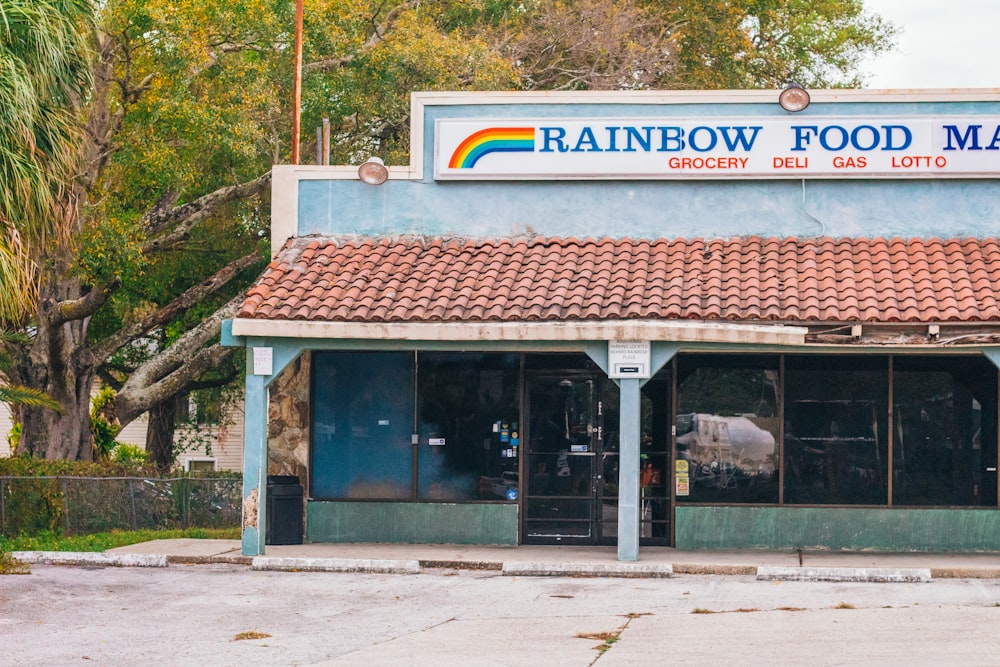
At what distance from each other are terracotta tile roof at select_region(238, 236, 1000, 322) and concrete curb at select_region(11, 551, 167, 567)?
10.3ft

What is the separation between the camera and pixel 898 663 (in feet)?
32.9

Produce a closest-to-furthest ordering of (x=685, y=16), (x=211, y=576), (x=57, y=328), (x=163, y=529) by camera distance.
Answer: (x=211, y=576) → (x=163, y=529) → (x=57, y=328) → (x=685, y=16)

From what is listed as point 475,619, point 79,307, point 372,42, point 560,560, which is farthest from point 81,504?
point 372,42

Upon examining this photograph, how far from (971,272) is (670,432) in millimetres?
4217

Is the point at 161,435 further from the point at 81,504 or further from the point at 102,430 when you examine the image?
the point at 81,504

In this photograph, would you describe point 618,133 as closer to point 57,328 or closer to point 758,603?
point 758,603

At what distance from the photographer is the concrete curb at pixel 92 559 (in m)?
17.1

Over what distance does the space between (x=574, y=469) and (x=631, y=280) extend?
2690 mm

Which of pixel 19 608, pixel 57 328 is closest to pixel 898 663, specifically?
pixel 19 608

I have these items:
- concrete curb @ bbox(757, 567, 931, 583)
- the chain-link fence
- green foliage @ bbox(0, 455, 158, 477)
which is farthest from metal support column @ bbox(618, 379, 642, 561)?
green foliage @ bbox(0, 455, 158, 477)

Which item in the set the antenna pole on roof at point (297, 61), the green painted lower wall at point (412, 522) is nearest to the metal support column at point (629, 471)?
the green painted lower wall at point (412, 522)

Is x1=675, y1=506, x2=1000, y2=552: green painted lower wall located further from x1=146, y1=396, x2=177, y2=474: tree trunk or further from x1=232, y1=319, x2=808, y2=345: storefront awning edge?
x1=146, y1=396, x2=177, y2=474: tree trunk

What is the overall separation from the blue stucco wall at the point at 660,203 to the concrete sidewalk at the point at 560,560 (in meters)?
4.25

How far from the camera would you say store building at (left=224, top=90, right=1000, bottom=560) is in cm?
1794
